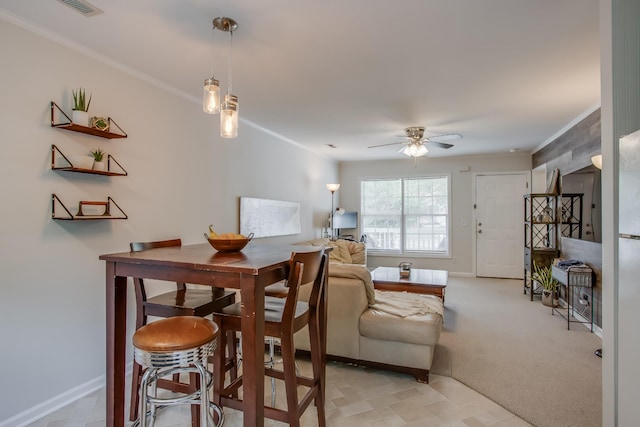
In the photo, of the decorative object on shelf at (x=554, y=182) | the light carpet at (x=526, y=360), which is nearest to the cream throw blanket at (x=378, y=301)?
the light carpet at (x=526, y=360)

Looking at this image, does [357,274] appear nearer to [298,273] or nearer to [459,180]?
[298,273]

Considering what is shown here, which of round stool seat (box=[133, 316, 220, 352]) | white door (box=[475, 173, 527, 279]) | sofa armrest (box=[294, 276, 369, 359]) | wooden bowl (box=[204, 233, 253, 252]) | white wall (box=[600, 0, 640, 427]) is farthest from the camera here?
white door (box=[475, 173, 527, 279])

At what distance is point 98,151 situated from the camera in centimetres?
238

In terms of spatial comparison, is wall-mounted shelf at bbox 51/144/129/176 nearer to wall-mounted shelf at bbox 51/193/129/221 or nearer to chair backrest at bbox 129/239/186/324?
wall-mounted shelf at bbox 51/193/129/221

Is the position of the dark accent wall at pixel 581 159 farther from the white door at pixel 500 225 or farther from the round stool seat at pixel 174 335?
the round stool seat at pixel 174 335

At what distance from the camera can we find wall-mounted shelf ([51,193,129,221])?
2160 millimetres

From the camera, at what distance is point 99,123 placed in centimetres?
232

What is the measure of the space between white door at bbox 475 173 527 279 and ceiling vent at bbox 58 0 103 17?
633 centimetres

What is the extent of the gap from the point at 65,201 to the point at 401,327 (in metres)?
2.40

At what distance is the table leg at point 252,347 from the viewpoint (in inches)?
52.8

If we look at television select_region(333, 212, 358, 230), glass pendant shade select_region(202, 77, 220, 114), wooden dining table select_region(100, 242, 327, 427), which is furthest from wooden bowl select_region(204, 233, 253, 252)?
television select_region(333, 212, 358, 230)

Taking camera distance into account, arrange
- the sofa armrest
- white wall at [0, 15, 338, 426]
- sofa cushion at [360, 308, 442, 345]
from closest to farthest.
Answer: white wall at [0, 15, 338, 426] < sofa cushion at [360, 308, 442, 345] < the sofa armrest

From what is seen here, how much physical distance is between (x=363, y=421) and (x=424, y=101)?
9.29 ft

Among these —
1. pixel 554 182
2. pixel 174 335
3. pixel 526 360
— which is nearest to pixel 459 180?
pixel 554 182
